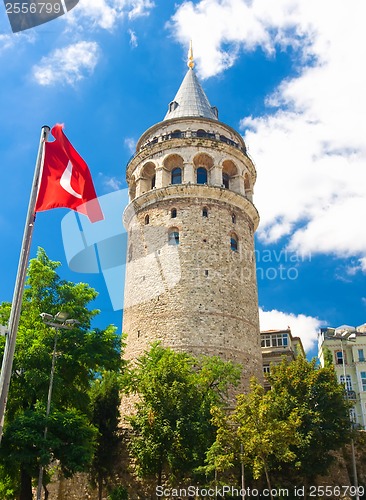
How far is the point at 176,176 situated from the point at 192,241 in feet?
19.2

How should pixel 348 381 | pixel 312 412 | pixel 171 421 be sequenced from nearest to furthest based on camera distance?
pixel 312 412 < pixel 171 421 < pixel 348 381

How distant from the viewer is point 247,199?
36.0 m

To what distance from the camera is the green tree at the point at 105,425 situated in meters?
24.3

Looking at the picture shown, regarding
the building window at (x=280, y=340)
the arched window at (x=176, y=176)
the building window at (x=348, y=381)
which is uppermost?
the arched window at (x=176, y=176)

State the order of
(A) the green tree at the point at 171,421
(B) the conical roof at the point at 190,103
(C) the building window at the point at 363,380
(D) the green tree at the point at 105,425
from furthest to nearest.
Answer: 1. (C) the building window at the point at 363,380
2. (B) the conical roof at the point at 190,103
3. (D) the green tree at the point at 105,425
4. (A) the green tree at the point at 171,421

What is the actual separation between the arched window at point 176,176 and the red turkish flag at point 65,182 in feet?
76.5

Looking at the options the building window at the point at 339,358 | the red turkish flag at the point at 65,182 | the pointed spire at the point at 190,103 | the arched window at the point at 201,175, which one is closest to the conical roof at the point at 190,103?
the pointed spire at the point at 190,103

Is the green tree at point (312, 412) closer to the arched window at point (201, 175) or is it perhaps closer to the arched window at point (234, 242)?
the arched window at point (234, 242)

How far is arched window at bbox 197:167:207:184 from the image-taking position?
1420 inches

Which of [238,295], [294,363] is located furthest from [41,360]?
[238,295]

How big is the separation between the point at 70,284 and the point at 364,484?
16358 millimetres

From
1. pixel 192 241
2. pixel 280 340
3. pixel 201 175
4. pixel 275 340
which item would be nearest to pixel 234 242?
pixel 192 241

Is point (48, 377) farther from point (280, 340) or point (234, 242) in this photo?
point (280, 340)

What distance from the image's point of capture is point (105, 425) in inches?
976
